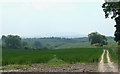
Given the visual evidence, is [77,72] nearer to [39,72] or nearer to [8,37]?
[39,72]

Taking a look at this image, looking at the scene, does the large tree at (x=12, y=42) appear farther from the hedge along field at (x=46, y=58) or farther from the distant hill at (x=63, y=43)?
the hedge along field at (x=46, y=58)

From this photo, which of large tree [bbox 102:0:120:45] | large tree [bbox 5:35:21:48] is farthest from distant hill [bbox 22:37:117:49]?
large tree [bbox 102:0:120:45]

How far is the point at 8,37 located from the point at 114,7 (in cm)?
7579

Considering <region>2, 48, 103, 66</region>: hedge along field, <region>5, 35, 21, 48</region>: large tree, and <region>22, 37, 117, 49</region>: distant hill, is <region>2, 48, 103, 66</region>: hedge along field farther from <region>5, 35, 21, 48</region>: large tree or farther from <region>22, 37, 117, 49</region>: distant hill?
<region>22, 37, 117, 49</region>: distant hill

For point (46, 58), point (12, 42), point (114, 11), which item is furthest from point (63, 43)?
point (46, 58)

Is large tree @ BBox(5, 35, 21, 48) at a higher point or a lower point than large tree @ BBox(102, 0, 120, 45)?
lower

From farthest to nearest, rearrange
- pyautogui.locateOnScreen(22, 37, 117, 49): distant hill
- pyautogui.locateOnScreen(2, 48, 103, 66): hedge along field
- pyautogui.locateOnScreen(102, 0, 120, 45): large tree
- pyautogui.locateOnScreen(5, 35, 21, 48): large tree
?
pyautogui.locateOnScreen(22, 37, 117, 49): distant hill, pyautogui.locateOnScreen(5, 35, 21, 48): large tree, pyautogui.locateOnScreen(102, 0, 120, 45): large tree, pyautogui.locateOnScreen(2, 48, 103, 66): hedge along field

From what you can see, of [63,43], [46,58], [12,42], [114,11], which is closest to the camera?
[46,58]

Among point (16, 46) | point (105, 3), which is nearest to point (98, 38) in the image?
point (16, 46)

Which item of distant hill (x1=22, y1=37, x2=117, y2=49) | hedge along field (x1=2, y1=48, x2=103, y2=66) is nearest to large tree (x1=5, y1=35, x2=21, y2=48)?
distant hill (x1=22, y1=37, x2=117, y2=49)

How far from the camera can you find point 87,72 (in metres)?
11.2

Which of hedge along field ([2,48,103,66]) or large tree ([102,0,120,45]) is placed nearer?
hedge along field ([2,48,103,66])

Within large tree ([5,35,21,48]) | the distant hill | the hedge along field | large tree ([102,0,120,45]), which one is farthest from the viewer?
the distant hill

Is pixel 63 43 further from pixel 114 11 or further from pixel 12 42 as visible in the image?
pixel 114 11
